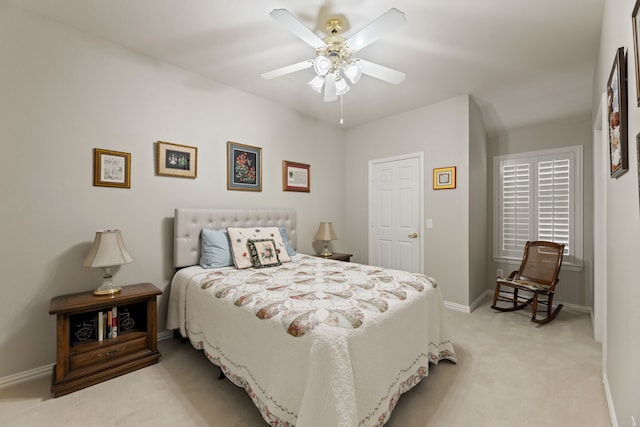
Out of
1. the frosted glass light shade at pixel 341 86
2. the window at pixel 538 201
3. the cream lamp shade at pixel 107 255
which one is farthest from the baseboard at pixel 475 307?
the cream lamp shade at pixel 107 255

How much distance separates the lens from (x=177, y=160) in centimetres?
288

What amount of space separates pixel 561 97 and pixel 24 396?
5646mm

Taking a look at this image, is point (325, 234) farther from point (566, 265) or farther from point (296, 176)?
point (566, 265)

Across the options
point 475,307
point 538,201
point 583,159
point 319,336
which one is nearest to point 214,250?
point 319,336

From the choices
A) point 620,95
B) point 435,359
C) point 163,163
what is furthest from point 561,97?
point 163,163

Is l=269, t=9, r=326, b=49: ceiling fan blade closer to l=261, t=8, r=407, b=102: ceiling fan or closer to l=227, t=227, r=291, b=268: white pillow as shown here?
l=261, t=8, r=407, b=102: ceiling fan

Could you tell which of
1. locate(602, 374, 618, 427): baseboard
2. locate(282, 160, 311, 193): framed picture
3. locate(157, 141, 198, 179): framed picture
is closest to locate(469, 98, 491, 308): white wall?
locate(602, 374, 618, 427): baseboard

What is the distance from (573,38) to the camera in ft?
7.68

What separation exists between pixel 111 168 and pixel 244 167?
51.6 inches

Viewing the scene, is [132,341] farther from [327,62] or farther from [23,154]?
[327,62]

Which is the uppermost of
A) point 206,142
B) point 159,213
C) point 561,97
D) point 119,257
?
point 561,97

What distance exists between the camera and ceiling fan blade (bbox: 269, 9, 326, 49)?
1753 mm

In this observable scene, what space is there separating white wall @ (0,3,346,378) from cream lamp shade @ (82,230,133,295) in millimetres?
240

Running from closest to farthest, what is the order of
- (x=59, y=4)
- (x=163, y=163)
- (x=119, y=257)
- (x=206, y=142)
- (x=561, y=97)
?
(x=59, y=4)
(x=119, y=257)
(x=163, y=163)
(x=206, y=142)
(x=561, y=97)
